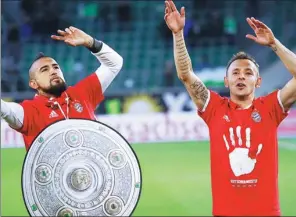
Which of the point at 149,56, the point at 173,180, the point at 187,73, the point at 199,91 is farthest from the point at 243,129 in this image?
the point at 149,56

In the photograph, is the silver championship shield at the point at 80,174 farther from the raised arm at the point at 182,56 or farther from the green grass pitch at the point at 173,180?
the green grass pitch at the point at 173,180

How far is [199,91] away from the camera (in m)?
3.95

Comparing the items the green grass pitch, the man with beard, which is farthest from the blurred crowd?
the man with beard

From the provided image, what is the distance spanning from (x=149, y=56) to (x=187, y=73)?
→ 10.1 metres

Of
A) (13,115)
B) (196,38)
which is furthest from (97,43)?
(196,38)

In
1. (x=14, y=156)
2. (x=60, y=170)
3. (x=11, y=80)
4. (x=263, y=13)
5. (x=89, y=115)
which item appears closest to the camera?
(x=60, y=170)

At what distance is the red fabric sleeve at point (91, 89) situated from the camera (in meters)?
4.19

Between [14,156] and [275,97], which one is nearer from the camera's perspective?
[275,97]

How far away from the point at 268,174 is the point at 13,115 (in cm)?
140

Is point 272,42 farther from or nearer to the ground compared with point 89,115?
farther from the ground

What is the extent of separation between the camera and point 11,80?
12.6 metres

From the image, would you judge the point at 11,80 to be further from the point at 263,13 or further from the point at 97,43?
the point at 97,43

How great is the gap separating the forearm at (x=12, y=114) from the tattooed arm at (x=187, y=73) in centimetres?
90

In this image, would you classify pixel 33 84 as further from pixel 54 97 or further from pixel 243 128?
pixel 243 128
